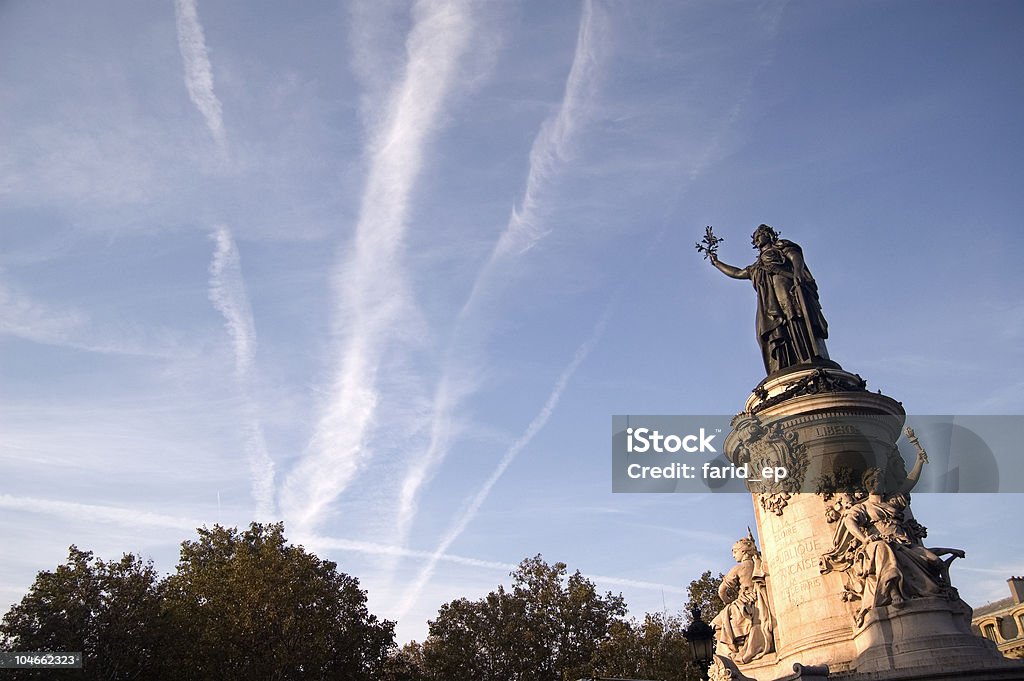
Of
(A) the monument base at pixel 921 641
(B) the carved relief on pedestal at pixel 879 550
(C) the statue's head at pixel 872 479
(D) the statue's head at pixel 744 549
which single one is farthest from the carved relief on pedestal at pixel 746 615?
(C) the statue's head at pixel 872 479

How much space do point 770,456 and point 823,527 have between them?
198 cm

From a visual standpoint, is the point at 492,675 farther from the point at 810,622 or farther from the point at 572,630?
the point at 810,622

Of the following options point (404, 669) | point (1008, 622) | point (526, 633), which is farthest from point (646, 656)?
point (1008, 622)

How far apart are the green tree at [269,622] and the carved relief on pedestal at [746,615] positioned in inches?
654

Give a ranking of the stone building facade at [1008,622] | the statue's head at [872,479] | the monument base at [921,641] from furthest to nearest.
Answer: the stone building facade at [1008,622] → the statue's head at [872,479] → the monument base at [921,641]

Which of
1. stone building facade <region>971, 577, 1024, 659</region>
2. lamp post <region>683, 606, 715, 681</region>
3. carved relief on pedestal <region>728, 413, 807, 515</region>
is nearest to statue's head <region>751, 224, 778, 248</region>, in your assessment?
carved relief on pedestal <region>728, 413, 807, 515</region>

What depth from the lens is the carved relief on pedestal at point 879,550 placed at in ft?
47.4

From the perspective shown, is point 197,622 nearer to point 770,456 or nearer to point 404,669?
point 404,669

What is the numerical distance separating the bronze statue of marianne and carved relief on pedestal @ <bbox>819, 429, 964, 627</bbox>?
3.67 m

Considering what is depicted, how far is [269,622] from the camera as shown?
2839 cm

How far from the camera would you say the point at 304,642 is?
1134 inches

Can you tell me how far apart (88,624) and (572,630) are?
20898 millimetres

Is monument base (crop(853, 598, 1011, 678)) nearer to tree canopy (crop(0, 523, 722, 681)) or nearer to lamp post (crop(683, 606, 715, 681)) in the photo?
lamp post (crop(683, 606, 715, 681))

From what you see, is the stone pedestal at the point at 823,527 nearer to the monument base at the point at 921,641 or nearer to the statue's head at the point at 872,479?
the monument base at the point at 921,641
